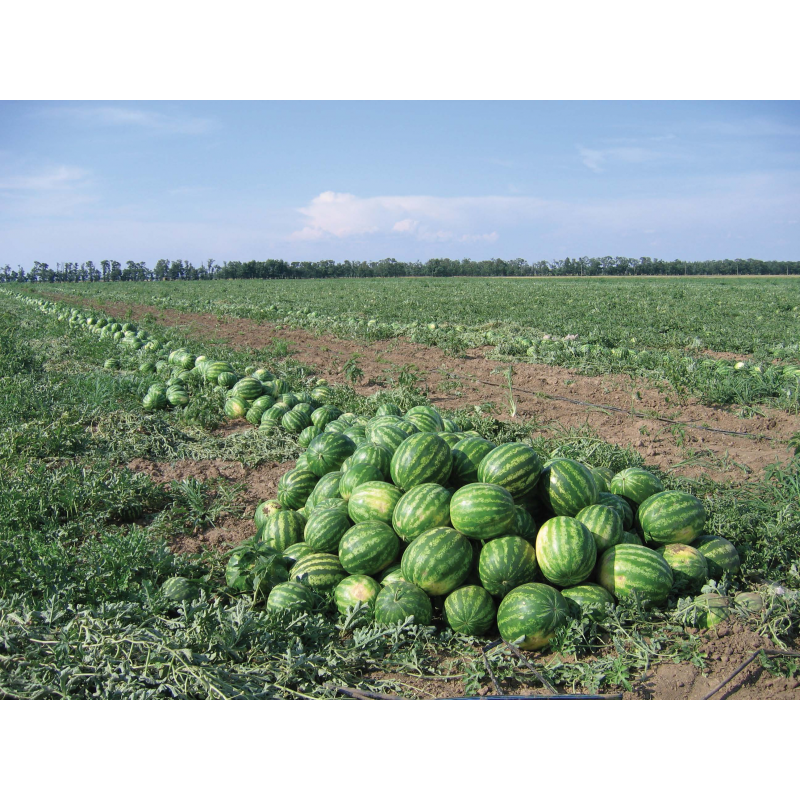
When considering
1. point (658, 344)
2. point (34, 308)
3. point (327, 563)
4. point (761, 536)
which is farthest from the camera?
point (34, 308)

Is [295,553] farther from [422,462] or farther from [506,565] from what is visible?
[506,565]

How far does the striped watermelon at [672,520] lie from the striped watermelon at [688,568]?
138 mm

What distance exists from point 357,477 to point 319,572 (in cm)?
71

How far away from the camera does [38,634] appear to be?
9.27ft

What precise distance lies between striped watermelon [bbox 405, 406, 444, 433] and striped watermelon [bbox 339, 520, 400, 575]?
1375 millimetres

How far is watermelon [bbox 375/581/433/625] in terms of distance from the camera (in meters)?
3.05

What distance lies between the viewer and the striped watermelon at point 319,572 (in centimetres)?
341

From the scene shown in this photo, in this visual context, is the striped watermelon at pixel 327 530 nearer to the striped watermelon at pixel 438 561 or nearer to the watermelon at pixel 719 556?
the striped watermelon at pixel 438 561

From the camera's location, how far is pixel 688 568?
128 inches

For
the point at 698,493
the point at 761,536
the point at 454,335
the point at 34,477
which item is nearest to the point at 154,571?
the point at 34,477

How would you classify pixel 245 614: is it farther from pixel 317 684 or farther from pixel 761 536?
pixel 761 536

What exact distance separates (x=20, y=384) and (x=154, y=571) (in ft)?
20.1

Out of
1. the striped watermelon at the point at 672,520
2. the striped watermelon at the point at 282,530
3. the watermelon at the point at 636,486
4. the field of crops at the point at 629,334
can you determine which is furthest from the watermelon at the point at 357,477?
the field of crops at the point at 629,334

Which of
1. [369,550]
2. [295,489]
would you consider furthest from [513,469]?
[295,489]
